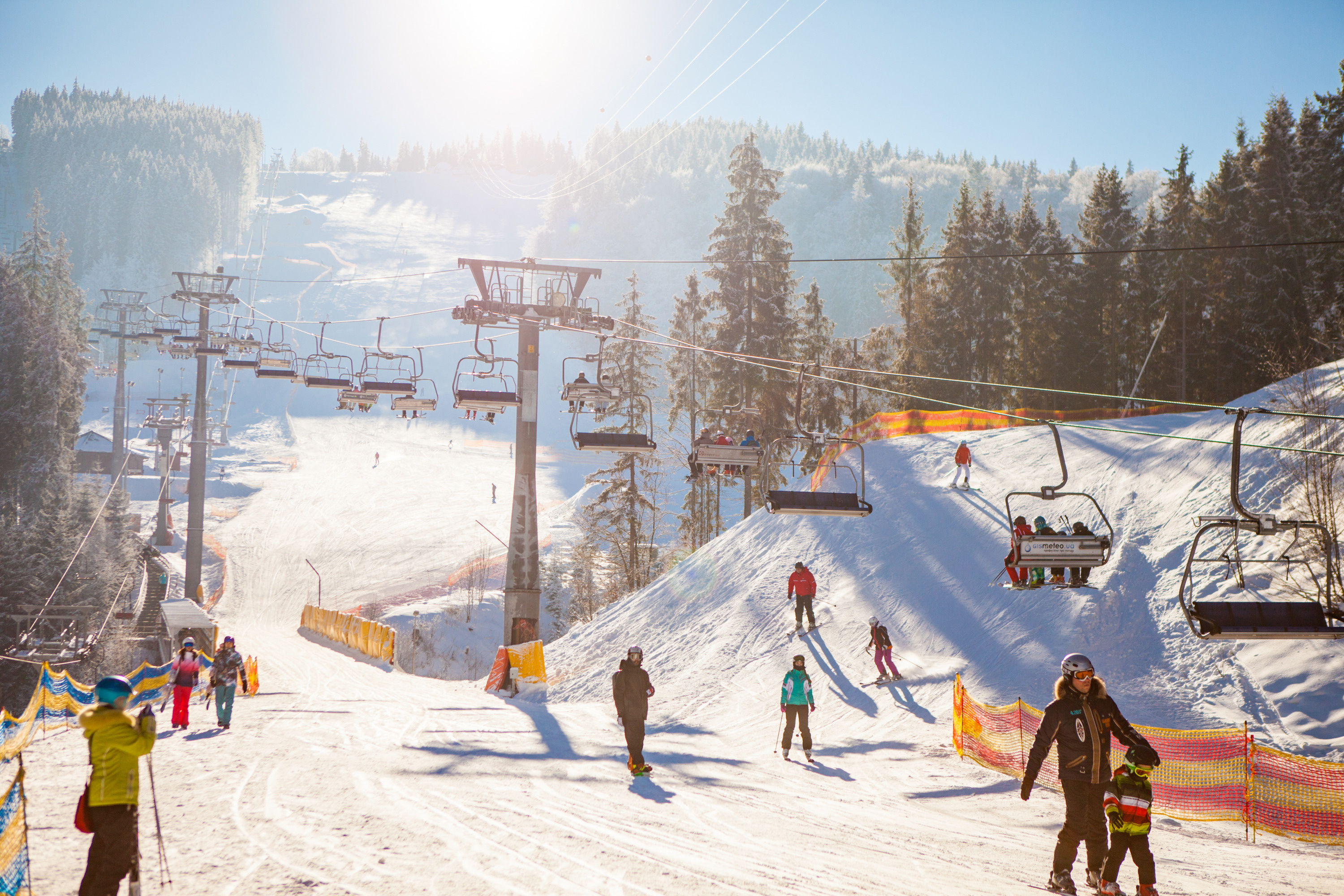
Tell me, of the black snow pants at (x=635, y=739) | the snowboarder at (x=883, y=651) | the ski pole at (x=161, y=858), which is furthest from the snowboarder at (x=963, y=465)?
the ski pole at (x=161, y=858)

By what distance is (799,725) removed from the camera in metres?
14.7

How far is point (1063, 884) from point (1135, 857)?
0.67 meters

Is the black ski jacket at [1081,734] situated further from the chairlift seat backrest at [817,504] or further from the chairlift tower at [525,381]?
the chairlift tower at [525,381]

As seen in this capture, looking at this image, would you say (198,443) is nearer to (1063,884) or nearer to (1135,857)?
(1063,884)

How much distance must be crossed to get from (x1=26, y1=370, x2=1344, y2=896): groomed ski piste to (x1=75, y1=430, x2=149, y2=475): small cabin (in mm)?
47642

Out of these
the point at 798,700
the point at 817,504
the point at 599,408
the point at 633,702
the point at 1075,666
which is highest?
the point at 599,408

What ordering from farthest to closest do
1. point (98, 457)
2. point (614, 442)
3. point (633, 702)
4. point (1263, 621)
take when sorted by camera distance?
point (98, 457) → point (614, 442) → point (633, 702) → point (1263, 621)

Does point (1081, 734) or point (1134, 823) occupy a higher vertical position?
point (1081, 734)

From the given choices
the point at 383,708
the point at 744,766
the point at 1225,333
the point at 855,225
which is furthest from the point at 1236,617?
the point at 855,225

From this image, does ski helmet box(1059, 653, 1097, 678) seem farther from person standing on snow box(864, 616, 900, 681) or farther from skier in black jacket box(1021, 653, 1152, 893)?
person standing on snow box(864, 616, 900, 681)

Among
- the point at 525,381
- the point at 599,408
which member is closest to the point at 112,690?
the point at 599,408

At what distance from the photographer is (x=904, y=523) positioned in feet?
93.2

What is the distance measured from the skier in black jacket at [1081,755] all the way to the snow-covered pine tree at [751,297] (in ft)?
113

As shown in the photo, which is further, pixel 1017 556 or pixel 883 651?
pixel 883 651
